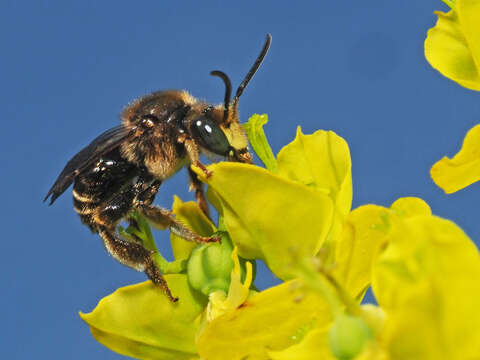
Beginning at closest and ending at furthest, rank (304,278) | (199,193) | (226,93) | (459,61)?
(304,278) → (459,61) → (199,193) → (226,93)

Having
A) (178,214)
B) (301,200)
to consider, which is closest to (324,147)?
(301,200)

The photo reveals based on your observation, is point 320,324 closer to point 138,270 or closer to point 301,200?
point 301,200

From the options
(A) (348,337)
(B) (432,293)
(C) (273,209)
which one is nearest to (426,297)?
(B) (432,293)

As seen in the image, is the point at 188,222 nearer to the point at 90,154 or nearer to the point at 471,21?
the point at 90,154

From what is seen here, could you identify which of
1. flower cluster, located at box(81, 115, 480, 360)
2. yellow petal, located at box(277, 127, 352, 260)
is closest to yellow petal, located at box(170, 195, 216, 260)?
flower cluster, located at box(81, 115, 480, 360)

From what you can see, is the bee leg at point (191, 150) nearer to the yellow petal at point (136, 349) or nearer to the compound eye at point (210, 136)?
the compound eye at point (210, 136)

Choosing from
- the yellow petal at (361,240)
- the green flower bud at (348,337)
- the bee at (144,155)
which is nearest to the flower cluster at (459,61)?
the yellow petal at (361,240)
